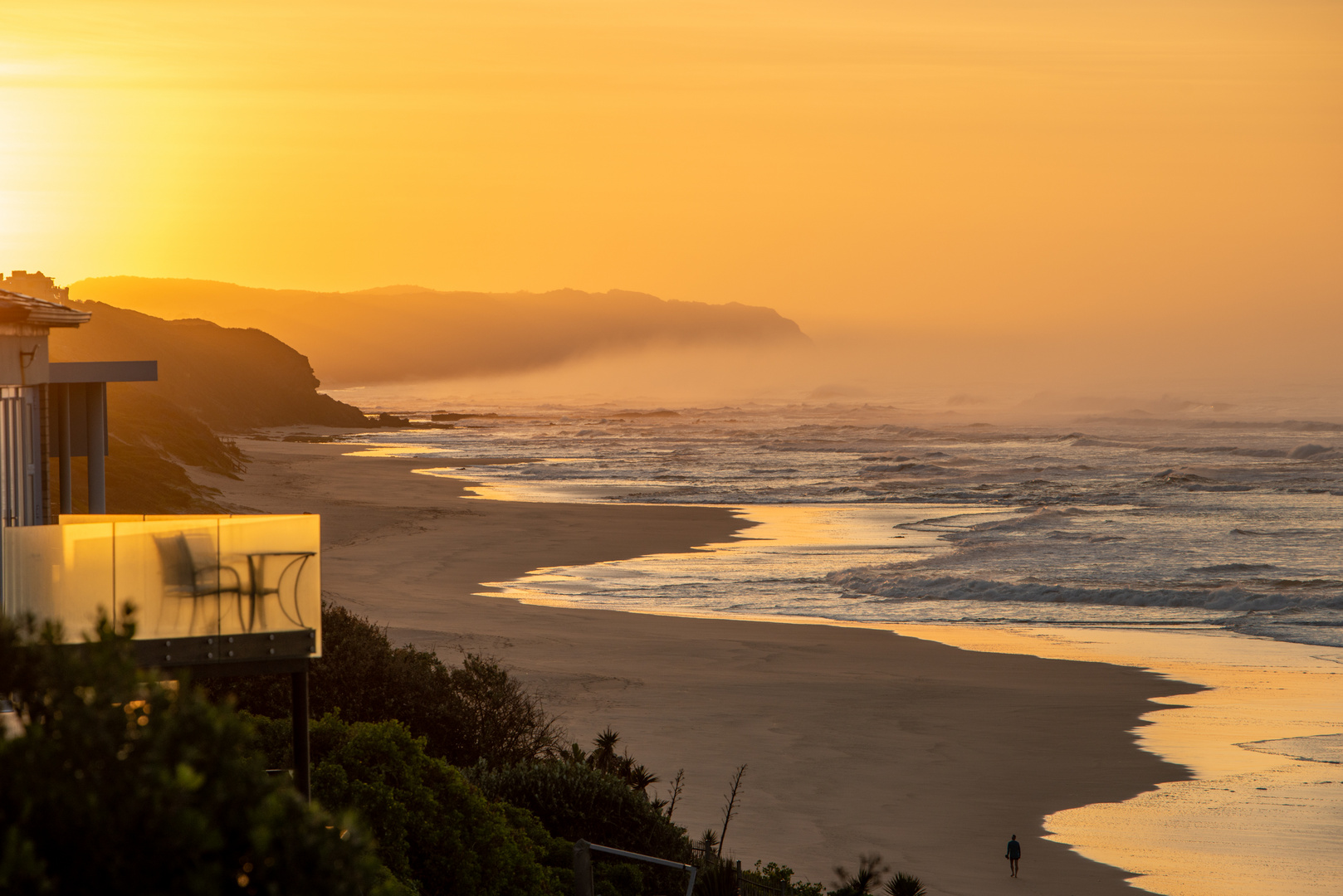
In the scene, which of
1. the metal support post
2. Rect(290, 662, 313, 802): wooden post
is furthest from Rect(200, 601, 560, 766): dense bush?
Rect(290, 662, 313, 802): wooden post

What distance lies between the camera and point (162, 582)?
580 cm

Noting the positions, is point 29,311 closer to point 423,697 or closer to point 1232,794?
point 423,697

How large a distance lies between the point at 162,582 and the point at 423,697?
7135 mm

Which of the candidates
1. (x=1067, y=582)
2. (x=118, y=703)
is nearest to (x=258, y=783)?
(x=118, y=703)

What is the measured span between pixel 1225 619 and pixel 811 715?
12.6 metres

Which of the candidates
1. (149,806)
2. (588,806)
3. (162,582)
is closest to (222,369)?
(588,806)

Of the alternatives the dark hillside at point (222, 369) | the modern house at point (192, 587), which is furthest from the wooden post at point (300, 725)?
the dark hillside at point (222, 369)

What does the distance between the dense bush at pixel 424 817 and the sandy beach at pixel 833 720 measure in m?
4.06

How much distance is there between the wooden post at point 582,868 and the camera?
881 cm

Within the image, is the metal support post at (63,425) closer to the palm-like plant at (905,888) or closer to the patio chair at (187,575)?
the patio chair at (187,575)

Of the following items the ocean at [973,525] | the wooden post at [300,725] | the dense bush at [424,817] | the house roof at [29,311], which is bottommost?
the ocean at [973,525]

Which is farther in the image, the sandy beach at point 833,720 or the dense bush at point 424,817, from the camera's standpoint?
the sandy beach at point 833,720

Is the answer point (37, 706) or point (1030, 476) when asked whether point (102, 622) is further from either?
point (1030, 476)

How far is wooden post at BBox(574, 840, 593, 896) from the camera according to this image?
28.9ft
